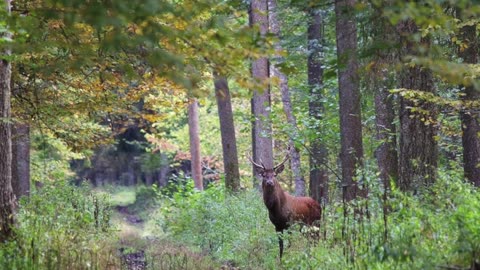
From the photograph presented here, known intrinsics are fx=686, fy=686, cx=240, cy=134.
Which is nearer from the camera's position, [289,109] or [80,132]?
[80,132]

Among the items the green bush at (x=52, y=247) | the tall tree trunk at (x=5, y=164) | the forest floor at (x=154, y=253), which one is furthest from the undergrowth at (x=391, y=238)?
the tall tree trunk at (x=5, y=164)

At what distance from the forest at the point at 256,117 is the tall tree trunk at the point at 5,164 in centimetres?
2

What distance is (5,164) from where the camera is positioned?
8734 mm

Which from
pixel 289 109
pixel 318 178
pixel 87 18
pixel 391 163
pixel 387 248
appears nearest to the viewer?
pixel 87 18

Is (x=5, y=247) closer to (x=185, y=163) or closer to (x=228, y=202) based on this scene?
(x=228, y=202)

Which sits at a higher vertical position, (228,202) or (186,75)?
(186,75)

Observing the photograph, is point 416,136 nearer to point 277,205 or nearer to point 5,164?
point 277,205

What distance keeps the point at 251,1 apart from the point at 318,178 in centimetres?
Answer: 672

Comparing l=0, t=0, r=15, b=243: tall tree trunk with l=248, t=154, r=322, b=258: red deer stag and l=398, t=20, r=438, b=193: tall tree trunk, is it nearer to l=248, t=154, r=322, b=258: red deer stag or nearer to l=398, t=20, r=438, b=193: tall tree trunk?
l=248, t=154, r=322, b=258: red deer stag

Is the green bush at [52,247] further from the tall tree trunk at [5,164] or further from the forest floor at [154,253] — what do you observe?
the forest floor at [154,253]

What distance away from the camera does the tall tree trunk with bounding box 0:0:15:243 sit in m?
8.38

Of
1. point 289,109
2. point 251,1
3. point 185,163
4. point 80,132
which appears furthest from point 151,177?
point 80,132

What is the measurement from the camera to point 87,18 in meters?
5.03

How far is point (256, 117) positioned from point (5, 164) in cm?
1037
